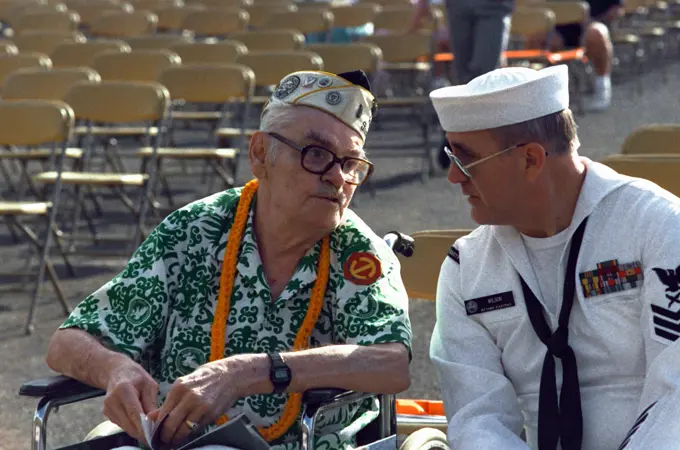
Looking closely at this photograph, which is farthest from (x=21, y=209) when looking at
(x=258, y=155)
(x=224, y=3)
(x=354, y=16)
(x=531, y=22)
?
(x=224, y=3)

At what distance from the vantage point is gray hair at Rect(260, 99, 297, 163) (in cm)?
330

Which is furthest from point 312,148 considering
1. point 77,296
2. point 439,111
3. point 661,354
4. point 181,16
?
point 181,16

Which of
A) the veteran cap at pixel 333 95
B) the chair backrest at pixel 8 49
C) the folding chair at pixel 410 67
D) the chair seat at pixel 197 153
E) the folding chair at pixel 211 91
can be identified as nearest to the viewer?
the veteran cap at pixel 333 95

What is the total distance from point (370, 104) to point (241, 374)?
0.77 m

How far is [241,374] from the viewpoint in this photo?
3.01 m

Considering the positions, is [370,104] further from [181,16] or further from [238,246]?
[181,16]

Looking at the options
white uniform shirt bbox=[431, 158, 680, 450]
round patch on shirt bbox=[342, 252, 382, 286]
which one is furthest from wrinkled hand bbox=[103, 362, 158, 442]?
white uniform shirt bbox=[431, 158, 680, 450]

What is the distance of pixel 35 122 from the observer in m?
7.43

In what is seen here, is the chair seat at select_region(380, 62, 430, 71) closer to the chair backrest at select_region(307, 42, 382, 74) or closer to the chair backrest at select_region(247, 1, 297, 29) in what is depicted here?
the chair backrest at select_region(307, 42, 382, 74)

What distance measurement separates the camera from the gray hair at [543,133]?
9.38 feet

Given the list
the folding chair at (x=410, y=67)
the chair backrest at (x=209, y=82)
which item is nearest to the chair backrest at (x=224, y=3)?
the folding chair at (x=410, y=67)

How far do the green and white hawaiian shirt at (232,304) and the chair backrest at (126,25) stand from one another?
10.3m

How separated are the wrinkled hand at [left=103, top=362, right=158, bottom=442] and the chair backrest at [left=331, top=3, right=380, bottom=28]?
10.8m

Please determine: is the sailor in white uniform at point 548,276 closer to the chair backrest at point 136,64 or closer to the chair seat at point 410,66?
the chair backrest at point 136,64
